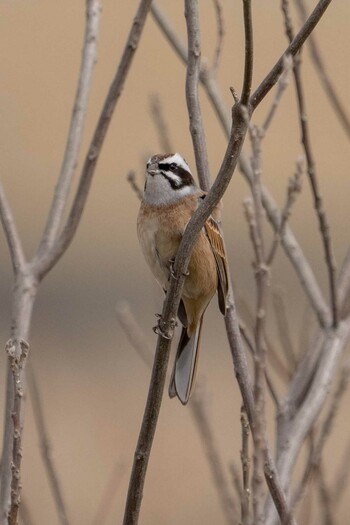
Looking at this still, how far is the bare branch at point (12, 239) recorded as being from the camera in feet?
10.7

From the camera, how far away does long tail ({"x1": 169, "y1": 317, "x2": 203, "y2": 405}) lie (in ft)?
12.1

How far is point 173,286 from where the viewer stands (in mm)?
2729

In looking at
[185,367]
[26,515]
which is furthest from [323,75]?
[26,515]

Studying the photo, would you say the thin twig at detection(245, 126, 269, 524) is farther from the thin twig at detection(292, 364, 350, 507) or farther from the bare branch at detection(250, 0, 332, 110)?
the thin twig at detection(292, 364, 350, 507)

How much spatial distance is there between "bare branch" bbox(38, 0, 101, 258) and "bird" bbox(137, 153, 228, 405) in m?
0.43

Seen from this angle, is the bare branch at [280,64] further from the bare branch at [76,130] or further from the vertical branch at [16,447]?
the bare branch at [76,130]

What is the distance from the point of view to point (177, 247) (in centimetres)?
388

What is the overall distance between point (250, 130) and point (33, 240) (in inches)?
506

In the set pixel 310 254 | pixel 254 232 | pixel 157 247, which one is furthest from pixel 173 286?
pixel 310 254

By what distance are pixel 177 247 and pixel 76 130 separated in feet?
2.00

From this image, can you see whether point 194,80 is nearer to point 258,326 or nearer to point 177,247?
point 177,247

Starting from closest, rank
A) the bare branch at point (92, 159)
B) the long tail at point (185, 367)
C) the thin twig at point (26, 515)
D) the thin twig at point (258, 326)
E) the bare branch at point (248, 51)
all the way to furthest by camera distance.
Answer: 1. the thin twig at point (258, 326)
2. the bare branch at point (248, 51)
3. the thin twig at point (26, 515)
4. the bare branch at point (92, 159)
5. the long tail at point (185, 367)

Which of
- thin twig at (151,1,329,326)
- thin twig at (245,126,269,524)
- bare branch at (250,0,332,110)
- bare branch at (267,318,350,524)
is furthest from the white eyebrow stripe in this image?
bare branch at (250,0,332,110)

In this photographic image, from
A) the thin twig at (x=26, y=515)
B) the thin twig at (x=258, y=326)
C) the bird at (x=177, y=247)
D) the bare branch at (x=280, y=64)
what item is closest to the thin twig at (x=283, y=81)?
the bare branch at (x=280, y=64)
